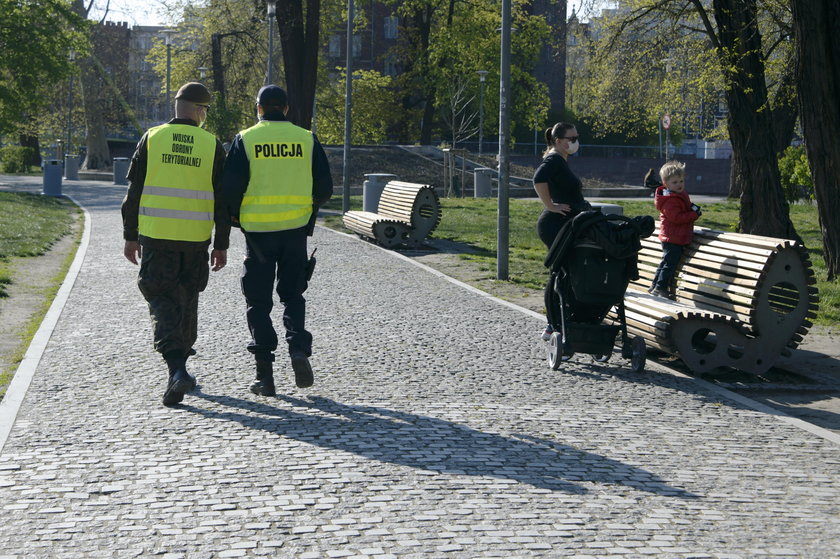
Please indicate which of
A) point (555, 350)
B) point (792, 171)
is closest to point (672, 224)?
point (555, 350)

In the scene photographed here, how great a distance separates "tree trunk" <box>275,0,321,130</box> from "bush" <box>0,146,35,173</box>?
2580 centimetres

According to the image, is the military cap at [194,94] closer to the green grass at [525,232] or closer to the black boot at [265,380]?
the black boot at [265,380]

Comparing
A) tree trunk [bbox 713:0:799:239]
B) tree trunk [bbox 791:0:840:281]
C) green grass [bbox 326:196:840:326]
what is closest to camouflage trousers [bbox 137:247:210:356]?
green grass [bbox 326:196:840:326]

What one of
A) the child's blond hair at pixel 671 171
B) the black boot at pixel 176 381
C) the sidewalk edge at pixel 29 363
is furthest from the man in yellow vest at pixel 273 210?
the child's blond hair at pixel 671 171

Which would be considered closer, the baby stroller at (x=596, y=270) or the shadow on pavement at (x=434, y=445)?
the shadow on pavement at (x=434, y=445)

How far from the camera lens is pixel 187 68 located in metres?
59.2

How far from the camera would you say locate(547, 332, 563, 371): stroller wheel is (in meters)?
8.42

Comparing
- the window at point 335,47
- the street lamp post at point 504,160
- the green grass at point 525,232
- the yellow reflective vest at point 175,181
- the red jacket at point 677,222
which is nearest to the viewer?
the yellow reflective vest at point 175,181

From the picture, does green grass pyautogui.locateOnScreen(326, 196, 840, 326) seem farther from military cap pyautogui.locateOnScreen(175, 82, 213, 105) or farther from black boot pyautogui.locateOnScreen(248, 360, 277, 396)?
military cap pyautogui.locateOnScreen(175, 82, 213, 105)

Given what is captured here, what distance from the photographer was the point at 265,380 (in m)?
7.23

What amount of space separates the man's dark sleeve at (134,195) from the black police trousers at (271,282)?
26.7 inches

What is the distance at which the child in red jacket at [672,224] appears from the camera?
9.68 metres

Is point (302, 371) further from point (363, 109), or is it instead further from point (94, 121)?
point (363, 109)

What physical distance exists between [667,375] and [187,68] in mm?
53525
